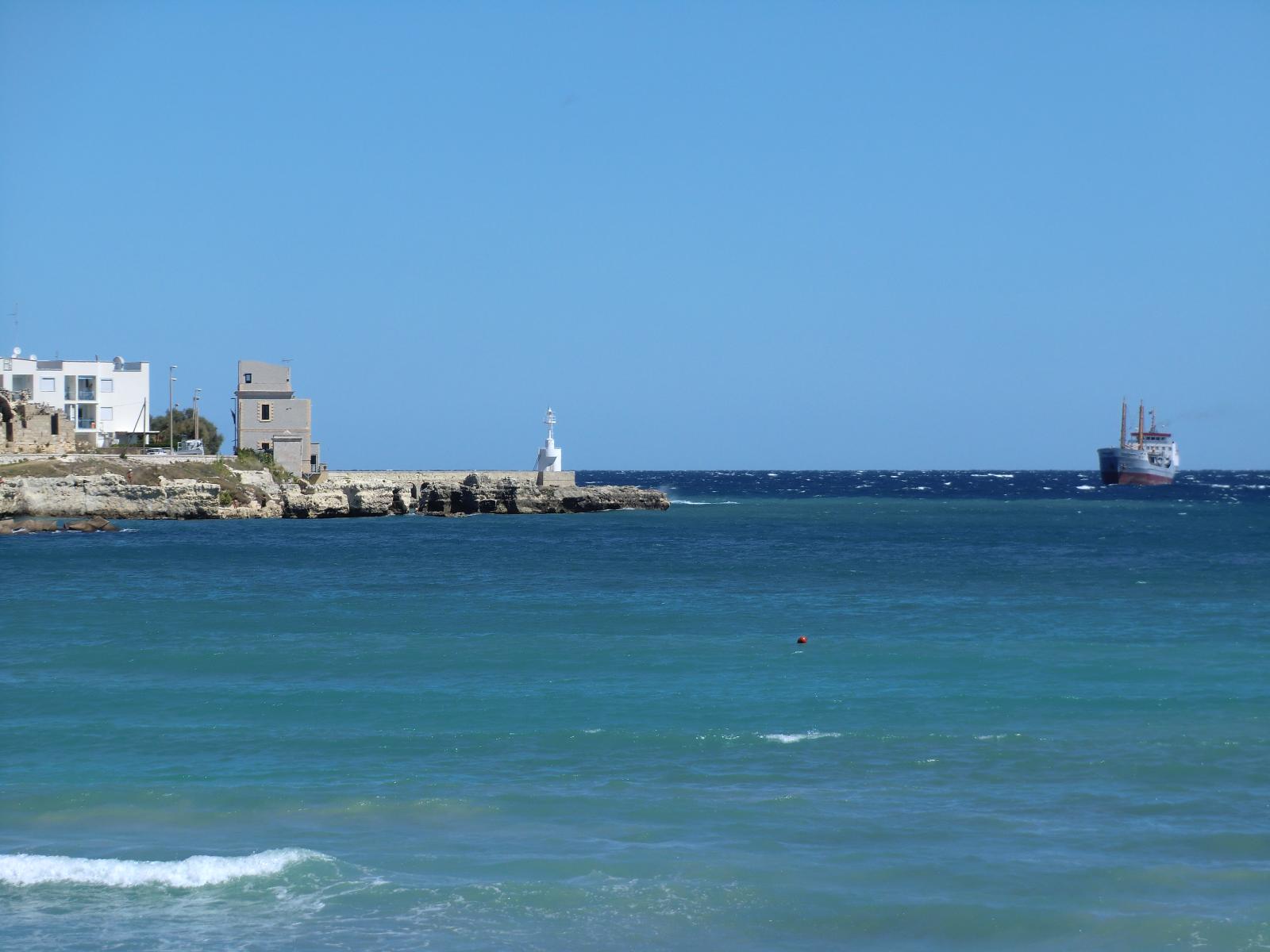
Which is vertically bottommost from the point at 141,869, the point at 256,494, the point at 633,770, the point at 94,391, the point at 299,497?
the point at 141,869

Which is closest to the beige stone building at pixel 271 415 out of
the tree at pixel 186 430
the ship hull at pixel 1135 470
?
the tree at pixel 186 430

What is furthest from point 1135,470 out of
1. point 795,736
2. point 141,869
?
point 141,869

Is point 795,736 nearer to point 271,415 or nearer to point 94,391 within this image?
point 271,415

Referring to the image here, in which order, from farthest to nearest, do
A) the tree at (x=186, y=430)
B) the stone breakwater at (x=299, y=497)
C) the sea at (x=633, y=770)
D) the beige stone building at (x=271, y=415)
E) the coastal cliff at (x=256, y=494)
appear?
the tree at (x=186, y=430) < the beige stone building at (x=271, y=415) < the coastal cliff at (x=256, y=494) < the stone breakwater at (x=299, y=497) < the sea at (x=633, y=770)

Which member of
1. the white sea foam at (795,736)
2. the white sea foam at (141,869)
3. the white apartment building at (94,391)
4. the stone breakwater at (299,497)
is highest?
the white apartment building at (94,391)

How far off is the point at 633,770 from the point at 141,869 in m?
6.26

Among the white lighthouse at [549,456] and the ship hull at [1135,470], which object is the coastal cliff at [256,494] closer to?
the white lighthouse at [549,456]

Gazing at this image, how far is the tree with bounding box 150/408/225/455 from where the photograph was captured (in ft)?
342

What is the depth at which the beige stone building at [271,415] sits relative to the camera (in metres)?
86.1

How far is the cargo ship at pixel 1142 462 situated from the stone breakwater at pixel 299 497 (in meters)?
90.8

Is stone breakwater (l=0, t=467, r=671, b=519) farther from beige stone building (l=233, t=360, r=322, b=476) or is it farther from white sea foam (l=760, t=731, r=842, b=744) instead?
white sea foam (l=760, t=731, r=842, b=744)

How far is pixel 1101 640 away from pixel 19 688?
21649 mm

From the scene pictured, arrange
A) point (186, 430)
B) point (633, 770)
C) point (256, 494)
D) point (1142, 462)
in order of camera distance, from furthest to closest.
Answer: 1. point (1142, 462)
2. point (186, 430)
3. point (256, 494)
4. point (633, 770)

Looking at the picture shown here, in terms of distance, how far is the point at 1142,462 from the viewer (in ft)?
539
